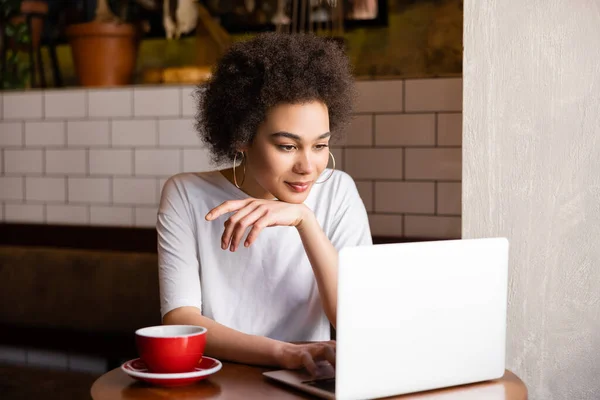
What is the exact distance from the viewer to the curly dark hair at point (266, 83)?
1549 mm

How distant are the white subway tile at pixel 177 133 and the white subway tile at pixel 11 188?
0.67m

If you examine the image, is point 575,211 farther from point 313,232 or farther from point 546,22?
point 313,232

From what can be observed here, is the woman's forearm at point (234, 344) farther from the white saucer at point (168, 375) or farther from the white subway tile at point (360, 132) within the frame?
the white subway tile at point (360, 132)

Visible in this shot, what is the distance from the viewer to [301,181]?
151 centimetres

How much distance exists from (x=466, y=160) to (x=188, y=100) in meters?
1.41

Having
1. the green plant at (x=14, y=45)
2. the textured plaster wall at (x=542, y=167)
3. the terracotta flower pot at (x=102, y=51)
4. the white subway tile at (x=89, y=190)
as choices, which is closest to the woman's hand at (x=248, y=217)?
the textured plaster wall at (x=542, y=167)

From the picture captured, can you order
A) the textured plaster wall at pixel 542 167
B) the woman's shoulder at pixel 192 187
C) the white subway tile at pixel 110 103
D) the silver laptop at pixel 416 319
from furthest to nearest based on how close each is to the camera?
the white subway tile at pixel 110 103 → the woman's shoulder at pixel 192 187 → the textured plaster wall at pixel 542 167 → the silver laptop at pixel 416 319

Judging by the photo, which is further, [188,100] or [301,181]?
[188,100]

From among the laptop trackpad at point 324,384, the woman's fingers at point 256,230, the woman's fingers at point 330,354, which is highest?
the woman's fingers at point 256,230

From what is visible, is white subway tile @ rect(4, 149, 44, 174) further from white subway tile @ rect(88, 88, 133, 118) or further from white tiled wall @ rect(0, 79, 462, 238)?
white subway tile @ rect(88, 88, 133, 118)

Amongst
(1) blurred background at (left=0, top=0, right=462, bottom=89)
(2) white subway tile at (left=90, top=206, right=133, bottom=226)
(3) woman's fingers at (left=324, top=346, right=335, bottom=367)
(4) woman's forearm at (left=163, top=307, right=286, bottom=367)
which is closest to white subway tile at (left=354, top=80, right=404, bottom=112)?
(1) blurred background at (left=0, top=0, right=462, bottom=89)

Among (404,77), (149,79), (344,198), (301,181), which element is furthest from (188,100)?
(301,181)

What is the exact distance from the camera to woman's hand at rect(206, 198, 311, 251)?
1.28 metres

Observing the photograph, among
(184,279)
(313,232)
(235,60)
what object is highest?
(235,60)
